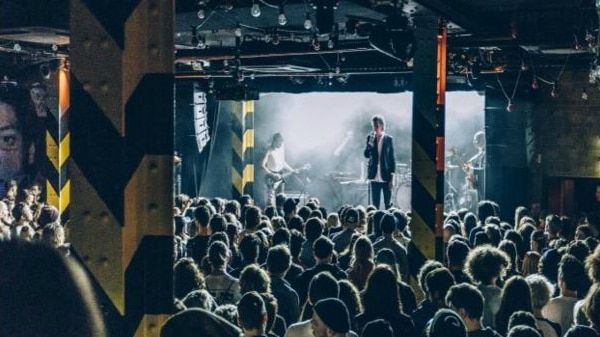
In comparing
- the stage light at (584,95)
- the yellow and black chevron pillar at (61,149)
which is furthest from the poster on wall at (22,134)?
the stage light at (584,95)

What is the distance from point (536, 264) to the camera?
7.81 meters

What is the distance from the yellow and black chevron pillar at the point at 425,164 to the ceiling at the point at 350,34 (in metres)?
0.47

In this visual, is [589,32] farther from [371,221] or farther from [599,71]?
[371,221]

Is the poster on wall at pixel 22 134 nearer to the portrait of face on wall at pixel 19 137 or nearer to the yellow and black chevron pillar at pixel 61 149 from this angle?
the portrait of face on wall at pixel 19 137

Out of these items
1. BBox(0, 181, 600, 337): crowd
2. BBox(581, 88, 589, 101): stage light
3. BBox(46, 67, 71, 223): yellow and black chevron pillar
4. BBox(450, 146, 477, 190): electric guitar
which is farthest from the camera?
BBox(450, 146, 477, 190): electric guitar

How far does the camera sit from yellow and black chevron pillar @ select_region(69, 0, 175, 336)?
2.37 m

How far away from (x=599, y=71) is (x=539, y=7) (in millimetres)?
1533

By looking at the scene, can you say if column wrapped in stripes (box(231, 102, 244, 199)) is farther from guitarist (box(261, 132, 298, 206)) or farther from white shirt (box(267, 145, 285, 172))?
white shirt (box(267, 145, 285, 172))

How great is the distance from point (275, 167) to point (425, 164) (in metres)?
11.4

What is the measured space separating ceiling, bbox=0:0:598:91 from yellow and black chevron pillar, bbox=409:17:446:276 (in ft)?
1.53

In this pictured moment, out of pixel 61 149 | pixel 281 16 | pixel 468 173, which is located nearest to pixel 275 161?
pixel 468 173

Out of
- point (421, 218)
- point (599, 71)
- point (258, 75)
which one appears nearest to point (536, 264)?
point (421, 218)

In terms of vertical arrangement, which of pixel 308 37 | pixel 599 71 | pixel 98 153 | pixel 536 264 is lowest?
pixel 536 264

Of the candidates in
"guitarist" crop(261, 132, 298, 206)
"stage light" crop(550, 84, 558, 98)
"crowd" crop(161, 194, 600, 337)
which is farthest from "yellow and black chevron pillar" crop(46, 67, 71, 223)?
"stage light" crop(550, 84, 558, 98)
